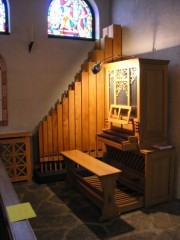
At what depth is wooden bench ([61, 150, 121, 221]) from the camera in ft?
12.5

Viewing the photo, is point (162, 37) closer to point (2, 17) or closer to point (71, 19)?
point (71, 19)

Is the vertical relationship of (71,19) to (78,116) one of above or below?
above

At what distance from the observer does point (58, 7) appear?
569 cm

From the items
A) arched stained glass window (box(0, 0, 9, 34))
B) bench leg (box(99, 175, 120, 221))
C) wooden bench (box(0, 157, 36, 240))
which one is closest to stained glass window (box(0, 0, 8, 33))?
arched stained glass window (box(0, 0, 9, 34))

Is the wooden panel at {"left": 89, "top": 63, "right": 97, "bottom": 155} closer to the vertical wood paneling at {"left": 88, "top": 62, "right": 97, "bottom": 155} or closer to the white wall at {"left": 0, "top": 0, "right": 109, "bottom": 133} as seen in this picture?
the vertical wood paneling at {"left": 88, "top": 62, "right": 97, "bottom": 155}

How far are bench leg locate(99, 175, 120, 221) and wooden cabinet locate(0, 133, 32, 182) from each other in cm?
201

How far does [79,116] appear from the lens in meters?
5.45

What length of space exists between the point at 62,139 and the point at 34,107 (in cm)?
86

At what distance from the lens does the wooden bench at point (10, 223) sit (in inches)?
69.2

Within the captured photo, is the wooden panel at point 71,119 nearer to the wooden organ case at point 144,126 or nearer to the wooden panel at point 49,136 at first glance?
the wooden panel at point 49,136

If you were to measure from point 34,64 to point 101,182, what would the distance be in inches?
113

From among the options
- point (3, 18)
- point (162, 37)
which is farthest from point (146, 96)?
point (3, 18)

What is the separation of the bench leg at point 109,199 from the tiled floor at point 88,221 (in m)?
0.09

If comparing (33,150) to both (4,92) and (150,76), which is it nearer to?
(4,92)
